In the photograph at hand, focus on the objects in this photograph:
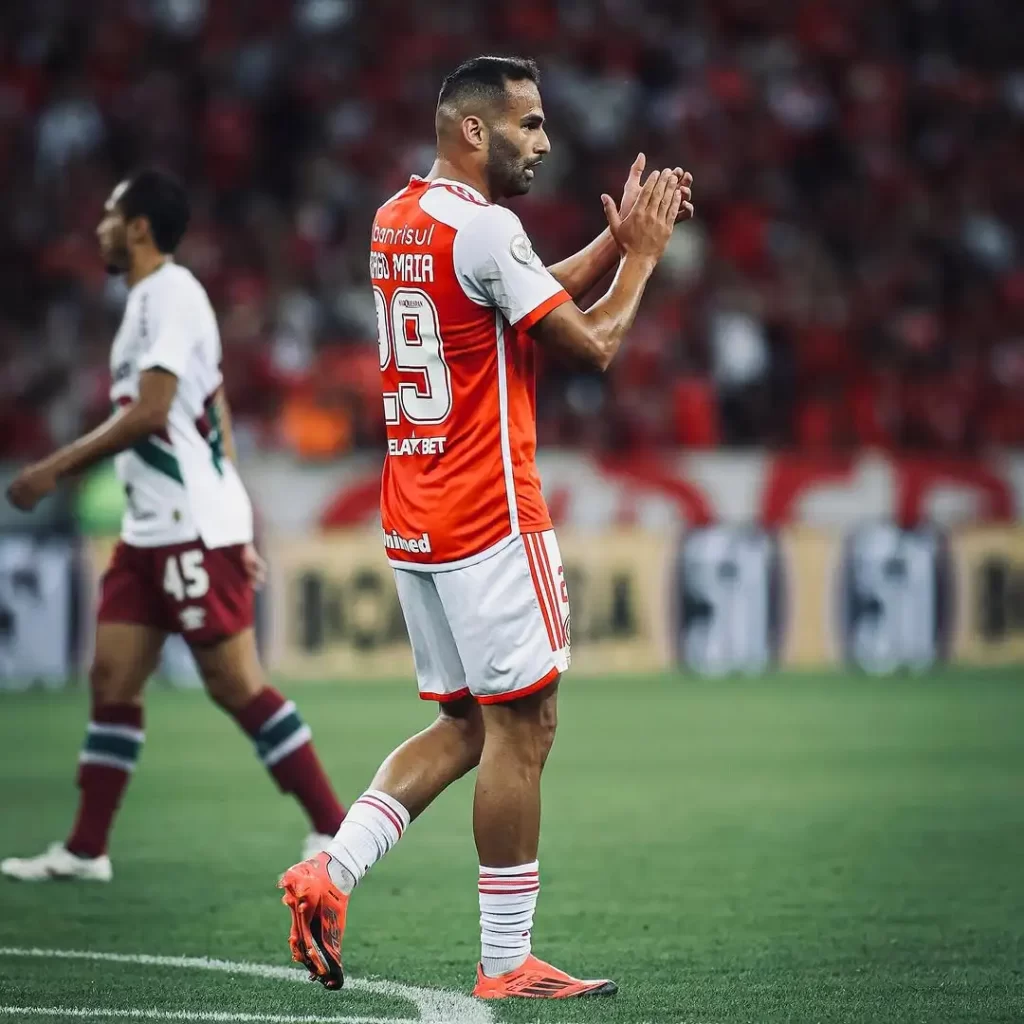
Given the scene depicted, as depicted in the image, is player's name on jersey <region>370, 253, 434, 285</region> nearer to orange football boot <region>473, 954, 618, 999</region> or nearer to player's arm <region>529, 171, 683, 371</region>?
player's arm <region>529, 171, 683, 371</region>

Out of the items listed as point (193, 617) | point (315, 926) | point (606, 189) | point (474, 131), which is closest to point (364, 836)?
point (315, 926)

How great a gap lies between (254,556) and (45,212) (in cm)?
1114

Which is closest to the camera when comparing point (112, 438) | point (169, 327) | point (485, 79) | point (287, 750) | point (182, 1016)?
point (182, 1016)

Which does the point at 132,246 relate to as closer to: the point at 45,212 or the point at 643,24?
the point at 45,212

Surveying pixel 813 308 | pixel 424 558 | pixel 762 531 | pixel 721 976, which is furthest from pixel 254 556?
pixel 813 308

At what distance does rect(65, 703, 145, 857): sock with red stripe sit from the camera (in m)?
6.26

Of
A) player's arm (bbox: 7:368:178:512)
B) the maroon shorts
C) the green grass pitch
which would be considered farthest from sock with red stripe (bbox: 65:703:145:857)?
player's arm (bbox: 7:368:178:512)

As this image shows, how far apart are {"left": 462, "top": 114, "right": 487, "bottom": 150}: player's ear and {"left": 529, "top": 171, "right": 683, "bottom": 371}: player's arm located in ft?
1.11

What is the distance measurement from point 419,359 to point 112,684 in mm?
2208

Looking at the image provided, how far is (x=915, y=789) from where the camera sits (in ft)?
26.7

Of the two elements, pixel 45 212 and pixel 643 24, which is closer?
pixel 45 212

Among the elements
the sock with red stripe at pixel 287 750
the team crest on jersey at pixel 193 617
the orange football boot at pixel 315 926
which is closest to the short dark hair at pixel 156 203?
the team crest on jersey at pixel 193 617

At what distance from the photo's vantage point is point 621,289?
4492 millimetres

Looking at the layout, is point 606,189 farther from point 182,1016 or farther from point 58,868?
point 182,1016
